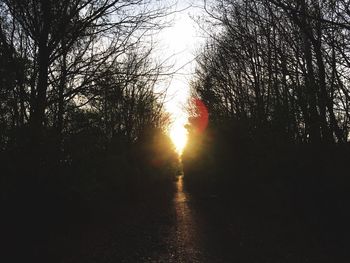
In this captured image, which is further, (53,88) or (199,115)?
(199,115)

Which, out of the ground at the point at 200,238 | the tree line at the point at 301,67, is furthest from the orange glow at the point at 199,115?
the ground at the point at 200,238

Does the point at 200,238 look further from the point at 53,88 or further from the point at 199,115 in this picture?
the point at 199,115

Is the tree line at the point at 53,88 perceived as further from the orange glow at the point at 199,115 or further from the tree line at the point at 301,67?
the orange glow at the point at 199,115

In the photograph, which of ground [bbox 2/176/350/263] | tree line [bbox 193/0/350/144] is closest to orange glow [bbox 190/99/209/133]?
tree line [bbox 193/0/350/144]

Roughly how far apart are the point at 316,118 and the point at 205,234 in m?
4.48

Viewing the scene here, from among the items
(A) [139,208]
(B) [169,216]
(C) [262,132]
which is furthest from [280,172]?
(A) [139,208]

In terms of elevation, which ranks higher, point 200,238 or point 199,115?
point 199,115

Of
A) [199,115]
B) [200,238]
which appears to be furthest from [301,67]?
[199,115]

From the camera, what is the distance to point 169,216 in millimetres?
14883

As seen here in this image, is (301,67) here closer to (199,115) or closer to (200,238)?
(200,238)

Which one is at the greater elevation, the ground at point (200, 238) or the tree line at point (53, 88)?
the tree line at point (53, 88)

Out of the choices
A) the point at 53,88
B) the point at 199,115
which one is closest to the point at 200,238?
the point at 53,88

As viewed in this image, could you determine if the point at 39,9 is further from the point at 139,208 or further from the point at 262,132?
the point at 139,208

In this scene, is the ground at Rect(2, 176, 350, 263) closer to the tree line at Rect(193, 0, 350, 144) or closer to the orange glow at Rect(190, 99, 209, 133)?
the tree line at Rect(193, 0, 350, 144)
